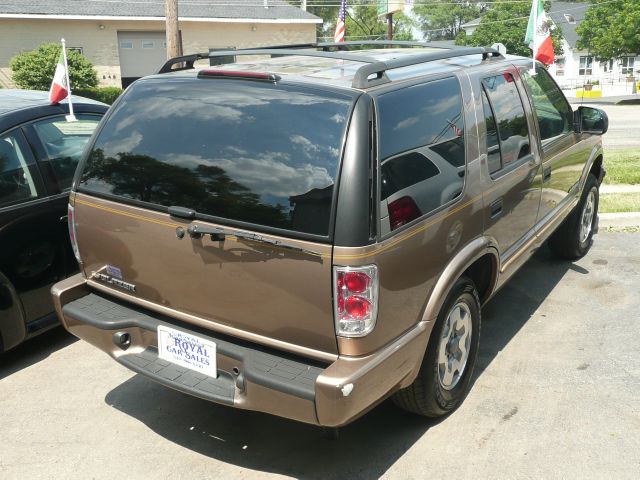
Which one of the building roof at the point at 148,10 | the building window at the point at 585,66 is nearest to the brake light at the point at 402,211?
the building roof at the point at 148,10

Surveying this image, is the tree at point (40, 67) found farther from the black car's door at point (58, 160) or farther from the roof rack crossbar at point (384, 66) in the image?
the roof rack crossbar at point (384, 66)

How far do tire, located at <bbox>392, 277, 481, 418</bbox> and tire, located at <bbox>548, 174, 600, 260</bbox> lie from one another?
2.63 m

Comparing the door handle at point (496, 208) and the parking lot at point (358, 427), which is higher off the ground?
the door handle at point (496, 208)

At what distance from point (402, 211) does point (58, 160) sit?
2868 millimetres

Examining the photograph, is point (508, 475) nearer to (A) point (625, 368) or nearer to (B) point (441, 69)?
(A) point (625, 368)

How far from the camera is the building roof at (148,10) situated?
27.8 metres

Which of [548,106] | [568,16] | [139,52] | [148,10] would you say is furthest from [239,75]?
[568,16]

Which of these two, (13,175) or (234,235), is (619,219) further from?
(13,175)

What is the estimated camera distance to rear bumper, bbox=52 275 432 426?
2.77 meters

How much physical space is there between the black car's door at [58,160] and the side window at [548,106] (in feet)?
11.0

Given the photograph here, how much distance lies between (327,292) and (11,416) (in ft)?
7.54

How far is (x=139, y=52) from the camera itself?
3073cm

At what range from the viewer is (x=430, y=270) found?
320 centimetres

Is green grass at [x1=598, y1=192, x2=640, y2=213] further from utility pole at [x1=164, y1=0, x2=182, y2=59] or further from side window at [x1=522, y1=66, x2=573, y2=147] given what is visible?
utility pole at [x1=164, y1=0, x2=182, y2=59]
